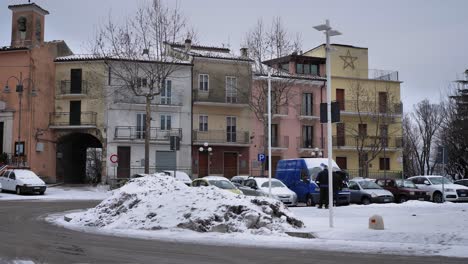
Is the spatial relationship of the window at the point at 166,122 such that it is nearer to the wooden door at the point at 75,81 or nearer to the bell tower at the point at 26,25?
the wooden door at the point at 75,81

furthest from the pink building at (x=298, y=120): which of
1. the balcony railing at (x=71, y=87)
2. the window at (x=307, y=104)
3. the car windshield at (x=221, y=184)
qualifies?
the car windshield at (x=221, y=184)

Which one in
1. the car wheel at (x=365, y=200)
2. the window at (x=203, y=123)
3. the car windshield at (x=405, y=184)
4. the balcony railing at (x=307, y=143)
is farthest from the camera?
the balcony railing at (x=307, y=143)

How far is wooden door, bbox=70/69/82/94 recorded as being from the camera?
46688 millimetres

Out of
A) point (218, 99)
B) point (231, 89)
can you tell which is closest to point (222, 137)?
point (218, 99)

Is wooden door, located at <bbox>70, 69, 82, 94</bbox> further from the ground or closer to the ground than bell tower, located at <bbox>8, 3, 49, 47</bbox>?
closer to the ground

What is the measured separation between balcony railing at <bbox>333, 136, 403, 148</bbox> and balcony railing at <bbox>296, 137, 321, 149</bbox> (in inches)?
84.7

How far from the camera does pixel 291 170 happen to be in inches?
1192

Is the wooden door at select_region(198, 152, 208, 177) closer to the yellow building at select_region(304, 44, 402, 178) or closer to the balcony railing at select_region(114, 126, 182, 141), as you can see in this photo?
the balcony railing at select_region(114, 126, 182, 141)

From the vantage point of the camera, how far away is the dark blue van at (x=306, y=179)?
90.2 feet

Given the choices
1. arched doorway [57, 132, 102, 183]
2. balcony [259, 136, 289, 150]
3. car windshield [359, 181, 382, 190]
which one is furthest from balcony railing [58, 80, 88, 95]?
car windshield [359, 181, 382, 190]

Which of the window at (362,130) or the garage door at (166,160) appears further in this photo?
the window at (362,130)

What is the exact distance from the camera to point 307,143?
53.0 meters

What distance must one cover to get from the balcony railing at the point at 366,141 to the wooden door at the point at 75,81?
2481 cm

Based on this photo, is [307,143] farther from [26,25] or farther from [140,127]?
[26,25]
